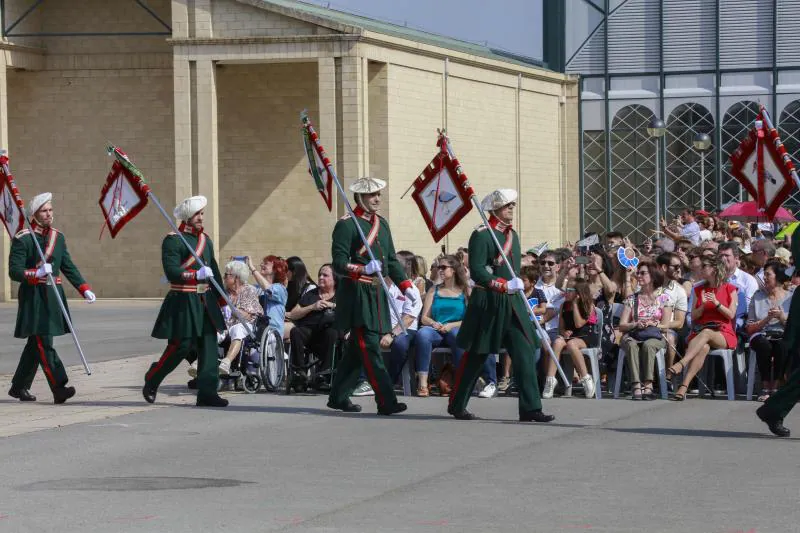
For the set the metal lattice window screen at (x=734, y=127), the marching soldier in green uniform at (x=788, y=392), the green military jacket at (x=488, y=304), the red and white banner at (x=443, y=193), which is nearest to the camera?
the marching soldier in green uniform at (x=788, y=392)

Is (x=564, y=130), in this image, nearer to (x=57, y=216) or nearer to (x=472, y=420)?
(x=57, y=216)

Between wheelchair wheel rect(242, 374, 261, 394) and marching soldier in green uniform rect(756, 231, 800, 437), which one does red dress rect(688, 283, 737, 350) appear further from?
wheelchair wheel rect(242, 374, 261, 394)

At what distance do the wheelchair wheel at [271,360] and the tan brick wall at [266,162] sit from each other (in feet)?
70.5

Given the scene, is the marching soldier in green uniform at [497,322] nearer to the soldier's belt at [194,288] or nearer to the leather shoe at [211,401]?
the leather shoe at [211,401]

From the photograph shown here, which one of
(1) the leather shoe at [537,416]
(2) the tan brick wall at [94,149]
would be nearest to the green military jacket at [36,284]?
(1) the leather shoe at [537,416]

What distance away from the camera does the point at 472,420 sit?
13.3 m

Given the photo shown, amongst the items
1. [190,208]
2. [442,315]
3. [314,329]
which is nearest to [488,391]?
[442,315]

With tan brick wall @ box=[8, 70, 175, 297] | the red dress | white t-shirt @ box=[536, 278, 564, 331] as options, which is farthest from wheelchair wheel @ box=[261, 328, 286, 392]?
tan brick wall @ box=[8, 70, 175, 297]

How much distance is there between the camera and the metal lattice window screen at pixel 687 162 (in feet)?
139

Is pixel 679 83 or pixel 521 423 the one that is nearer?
pixel 521 423

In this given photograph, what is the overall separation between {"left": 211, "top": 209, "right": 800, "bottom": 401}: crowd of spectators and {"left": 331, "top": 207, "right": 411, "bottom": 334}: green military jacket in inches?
53.0

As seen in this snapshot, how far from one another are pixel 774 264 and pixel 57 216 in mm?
25937

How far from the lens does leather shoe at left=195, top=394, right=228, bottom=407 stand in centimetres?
1435

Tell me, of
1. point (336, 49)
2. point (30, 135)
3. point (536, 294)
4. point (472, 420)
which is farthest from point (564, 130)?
point (472, 420)
